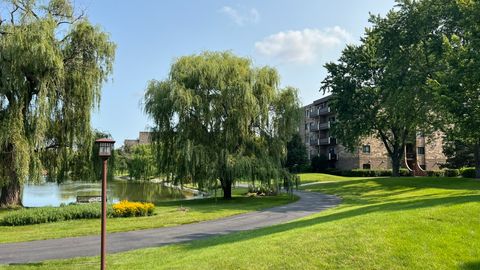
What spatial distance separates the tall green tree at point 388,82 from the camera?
1380 inches

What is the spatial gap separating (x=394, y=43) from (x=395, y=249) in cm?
3259

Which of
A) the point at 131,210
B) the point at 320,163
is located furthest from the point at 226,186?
the point at 320,163

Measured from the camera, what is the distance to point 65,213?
1958cm

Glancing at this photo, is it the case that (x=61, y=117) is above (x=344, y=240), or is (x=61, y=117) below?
above

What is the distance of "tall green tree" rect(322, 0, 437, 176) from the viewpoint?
35.1 metres

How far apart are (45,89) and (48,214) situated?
6.78m

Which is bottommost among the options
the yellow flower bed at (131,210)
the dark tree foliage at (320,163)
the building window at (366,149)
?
the yellow flower bed at (131,210)

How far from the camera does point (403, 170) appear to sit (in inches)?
2356

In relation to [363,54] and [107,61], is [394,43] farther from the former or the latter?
[107,61]

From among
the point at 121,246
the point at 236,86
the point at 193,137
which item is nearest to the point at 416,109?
the point at 236,86

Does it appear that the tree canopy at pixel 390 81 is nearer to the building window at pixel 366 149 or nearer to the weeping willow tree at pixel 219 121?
the weeping willow tree at pixel 219 121

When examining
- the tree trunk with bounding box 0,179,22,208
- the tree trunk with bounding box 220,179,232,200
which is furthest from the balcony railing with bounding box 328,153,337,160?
the tree trunk with bounding box 0,179,22,208

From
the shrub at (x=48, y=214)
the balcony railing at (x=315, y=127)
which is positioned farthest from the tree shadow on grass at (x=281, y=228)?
the balcony railing at (x=315, y=127)

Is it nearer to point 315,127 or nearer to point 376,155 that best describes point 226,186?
point 376,155
